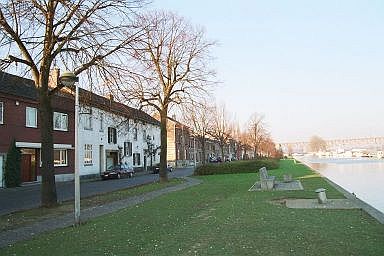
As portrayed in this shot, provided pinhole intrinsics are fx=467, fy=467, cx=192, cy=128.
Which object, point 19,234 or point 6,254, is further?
point 19,234

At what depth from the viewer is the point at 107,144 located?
50.2m

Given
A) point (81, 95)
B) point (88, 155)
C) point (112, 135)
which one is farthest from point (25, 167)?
point (112, 135)

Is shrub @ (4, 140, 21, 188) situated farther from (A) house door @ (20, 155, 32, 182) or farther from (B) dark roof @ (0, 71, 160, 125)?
(B) dark roof @ (0, 71, 160, 125)

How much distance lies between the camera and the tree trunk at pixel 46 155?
1719cm

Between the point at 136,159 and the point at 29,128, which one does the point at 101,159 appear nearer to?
the point at 136,159

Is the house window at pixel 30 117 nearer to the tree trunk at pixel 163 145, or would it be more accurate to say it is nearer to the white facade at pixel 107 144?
the white facade at pixel 107 144

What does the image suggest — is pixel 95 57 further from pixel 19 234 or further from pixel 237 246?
pixel 237 246

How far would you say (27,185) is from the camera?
32750mm

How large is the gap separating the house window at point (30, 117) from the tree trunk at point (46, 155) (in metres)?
17.5

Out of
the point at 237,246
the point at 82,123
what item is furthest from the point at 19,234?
the point at 82,123

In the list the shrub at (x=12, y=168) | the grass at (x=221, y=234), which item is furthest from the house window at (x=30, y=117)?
the grass at (x=221, y=234)

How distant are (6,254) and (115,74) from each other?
967 cm

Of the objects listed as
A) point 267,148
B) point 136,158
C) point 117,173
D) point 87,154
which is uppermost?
point 267,148

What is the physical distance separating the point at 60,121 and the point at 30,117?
4894 mm
